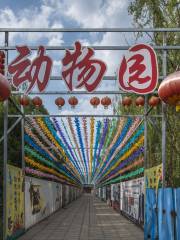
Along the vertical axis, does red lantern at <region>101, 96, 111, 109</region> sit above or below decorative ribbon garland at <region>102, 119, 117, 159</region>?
above

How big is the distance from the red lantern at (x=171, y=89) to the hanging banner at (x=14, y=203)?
5385 millimetres

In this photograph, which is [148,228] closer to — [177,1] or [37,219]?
[177,1]

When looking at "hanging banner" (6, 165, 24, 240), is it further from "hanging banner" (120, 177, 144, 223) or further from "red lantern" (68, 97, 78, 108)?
"hanging banner" (120, 177, 144, 223)

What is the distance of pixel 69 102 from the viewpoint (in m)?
13.4

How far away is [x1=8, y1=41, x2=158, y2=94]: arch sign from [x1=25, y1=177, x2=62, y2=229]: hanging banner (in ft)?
20.6

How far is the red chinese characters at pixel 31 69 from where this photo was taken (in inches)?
437

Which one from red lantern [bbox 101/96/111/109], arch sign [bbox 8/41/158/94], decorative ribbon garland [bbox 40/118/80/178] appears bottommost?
decorative ribbon garland [bbox 40/118/80/178]

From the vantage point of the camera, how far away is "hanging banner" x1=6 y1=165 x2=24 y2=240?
12625 millimetres

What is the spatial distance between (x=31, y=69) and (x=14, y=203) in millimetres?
4353

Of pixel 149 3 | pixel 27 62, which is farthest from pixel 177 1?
pixel 27 62

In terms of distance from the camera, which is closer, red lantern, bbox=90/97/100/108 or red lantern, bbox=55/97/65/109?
red lantern, bbox=90/97/100/108

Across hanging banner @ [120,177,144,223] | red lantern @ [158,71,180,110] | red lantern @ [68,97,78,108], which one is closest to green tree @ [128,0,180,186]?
hanging banner @ [120,177,144,223]

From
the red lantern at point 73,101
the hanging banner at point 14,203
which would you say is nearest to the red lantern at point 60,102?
the red lantern at point 73,101

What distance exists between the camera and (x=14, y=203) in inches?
539
